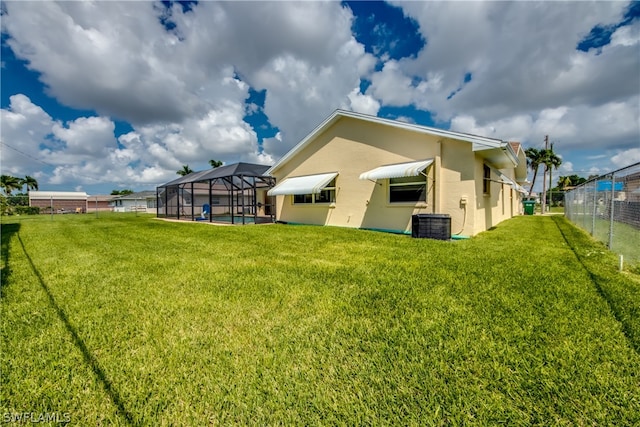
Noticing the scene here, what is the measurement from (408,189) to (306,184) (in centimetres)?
629

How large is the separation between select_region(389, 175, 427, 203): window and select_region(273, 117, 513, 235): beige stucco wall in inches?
12.7

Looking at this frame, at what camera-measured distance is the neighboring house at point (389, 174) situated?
11945 millimetres

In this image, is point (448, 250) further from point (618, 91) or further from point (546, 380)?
point (618, 91)

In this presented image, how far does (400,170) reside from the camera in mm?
12484

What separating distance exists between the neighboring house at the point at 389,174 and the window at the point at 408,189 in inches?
1.5

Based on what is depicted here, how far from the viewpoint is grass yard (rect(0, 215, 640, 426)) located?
2500 millimetres

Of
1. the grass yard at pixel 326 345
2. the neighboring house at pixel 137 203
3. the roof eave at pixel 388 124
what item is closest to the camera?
the grass yard at pixel 326 345

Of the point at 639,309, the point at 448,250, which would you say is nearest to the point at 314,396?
the point at 639,309

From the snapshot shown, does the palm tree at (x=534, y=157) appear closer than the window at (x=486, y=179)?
No

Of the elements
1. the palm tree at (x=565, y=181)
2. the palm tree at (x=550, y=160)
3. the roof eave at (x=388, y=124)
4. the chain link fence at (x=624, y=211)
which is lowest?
the chain link fence at (x=624, y=211)

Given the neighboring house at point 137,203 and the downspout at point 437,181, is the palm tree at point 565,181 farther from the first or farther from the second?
the neighboring house at point 137,203

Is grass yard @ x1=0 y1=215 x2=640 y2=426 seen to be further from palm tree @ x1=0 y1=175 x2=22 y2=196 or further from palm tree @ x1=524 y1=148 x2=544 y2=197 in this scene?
palm tree @ x1=0 y1=175 x2=22 y2=196

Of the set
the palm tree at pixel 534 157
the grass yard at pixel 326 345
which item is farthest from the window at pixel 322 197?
the palm tree at pixel 534 157

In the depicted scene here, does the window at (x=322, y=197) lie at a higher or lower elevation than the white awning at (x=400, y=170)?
lower
